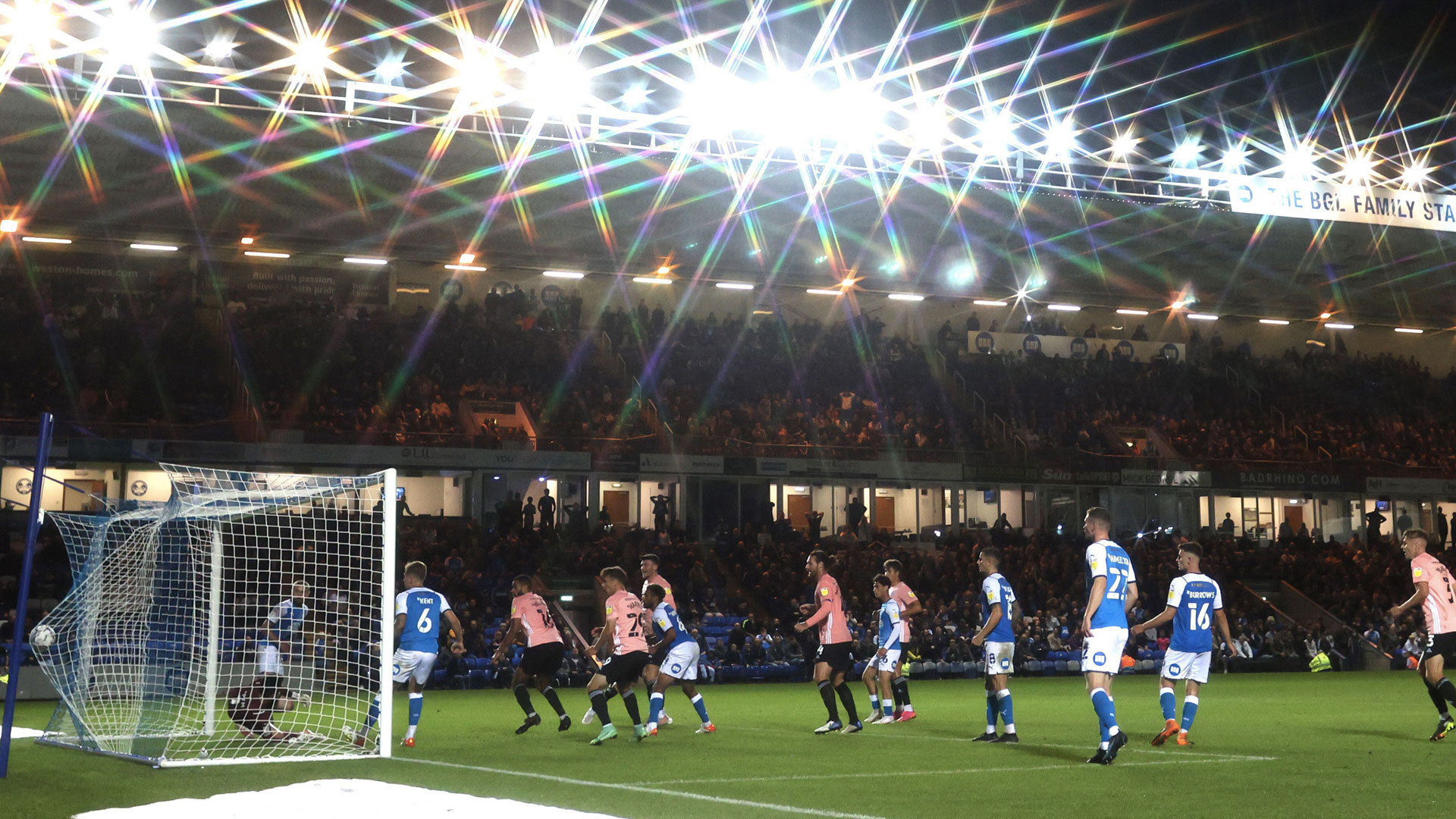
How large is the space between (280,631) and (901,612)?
658 centimetres

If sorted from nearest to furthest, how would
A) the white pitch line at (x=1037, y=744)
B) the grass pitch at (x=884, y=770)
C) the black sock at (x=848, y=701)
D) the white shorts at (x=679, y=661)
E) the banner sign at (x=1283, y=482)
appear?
the grass pitch at (x=884, y=770) → the white pitch line at (x=1037, y=744) → the white shorts at (x=679, y=661) → the black sock at (x=848, y=701) → the banner sign at (x=1283, y=482)

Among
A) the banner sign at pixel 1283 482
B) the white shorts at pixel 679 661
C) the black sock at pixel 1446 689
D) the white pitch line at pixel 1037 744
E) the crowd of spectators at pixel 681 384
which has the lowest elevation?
the white pitch line at pixel 1037 744

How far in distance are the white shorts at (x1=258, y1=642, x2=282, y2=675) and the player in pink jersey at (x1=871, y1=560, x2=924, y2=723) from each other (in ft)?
21.1

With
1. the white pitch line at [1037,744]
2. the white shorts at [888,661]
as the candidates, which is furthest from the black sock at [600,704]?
the white shorts at [888,661]

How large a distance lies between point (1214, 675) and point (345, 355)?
2105 centimetres

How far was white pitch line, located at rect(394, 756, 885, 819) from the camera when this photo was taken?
24.2 ft

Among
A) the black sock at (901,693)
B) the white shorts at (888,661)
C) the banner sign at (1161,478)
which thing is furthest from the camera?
the banner sign at (1161,478)

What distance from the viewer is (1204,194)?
30156 millimetres

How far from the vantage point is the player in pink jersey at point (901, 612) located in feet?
47.0

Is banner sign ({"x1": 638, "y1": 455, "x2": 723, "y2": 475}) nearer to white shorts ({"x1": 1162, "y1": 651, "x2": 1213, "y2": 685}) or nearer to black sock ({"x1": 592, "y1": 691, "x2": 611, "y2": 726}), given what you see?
black sock ({"x1": 592, "y1": 691, "x2": 611, "y2": 726})

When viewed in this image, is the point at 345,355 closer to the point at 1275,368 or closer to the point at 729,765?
the point at 729,765

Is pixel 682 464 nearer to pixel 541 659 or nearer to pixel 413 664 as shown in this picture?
pixel 541 659

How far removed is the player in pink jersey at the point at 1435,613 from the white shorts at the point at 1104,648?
3.42m

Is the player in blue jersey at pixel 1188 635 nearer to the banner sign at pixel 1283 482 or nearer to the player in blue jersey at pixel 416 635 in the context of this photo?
the player in blue jersey at pixel 416 635
